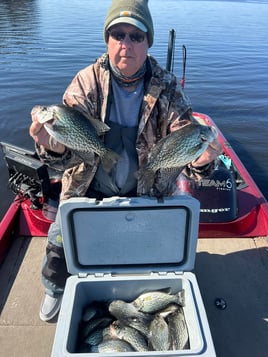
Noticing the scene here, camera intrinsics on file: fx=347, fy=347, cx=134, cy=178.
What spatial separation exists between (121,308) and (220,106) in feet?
29.3

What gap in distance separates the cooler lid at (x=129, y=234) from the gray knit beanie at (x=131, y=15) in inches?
40.8

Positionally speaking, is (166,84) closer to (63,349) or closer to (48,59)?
(63,349)

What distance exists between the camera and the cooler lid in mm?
2020

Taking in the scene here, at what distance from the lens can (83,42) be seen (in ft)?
57.5

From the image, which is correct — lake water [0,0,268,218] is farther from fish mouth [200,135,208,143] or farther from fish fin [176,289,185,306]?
fish mouth [200,135,208,143]

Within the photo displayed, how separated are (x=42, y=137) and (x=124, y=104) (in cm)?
61

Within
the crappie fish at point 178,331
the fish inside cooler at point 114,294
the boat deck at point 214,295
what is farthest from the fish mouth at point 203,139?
the boat deck at point 214,295

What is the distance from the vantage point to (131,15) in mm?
2039

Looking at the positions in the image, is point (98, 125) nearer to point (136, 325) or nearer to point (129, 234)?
point (129, 234)

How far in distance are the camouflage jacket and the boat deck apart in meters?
1.21

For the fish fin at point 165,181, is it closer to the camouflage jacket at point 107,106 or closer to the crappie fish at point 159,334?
the camouflage jacket at point 107,106

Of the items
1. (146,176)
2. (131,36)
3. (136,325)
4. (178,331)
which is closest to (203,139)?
(146,176)

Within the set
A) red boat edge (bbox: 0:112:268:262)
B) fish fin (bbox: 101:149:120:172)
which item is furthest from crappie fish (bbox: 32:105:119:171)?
red boat edge (bbox: 0:112:268:262)

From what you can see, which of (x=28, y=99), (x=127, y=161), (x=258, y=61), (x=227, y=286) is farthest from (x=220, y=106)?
(x=127, y=161)
